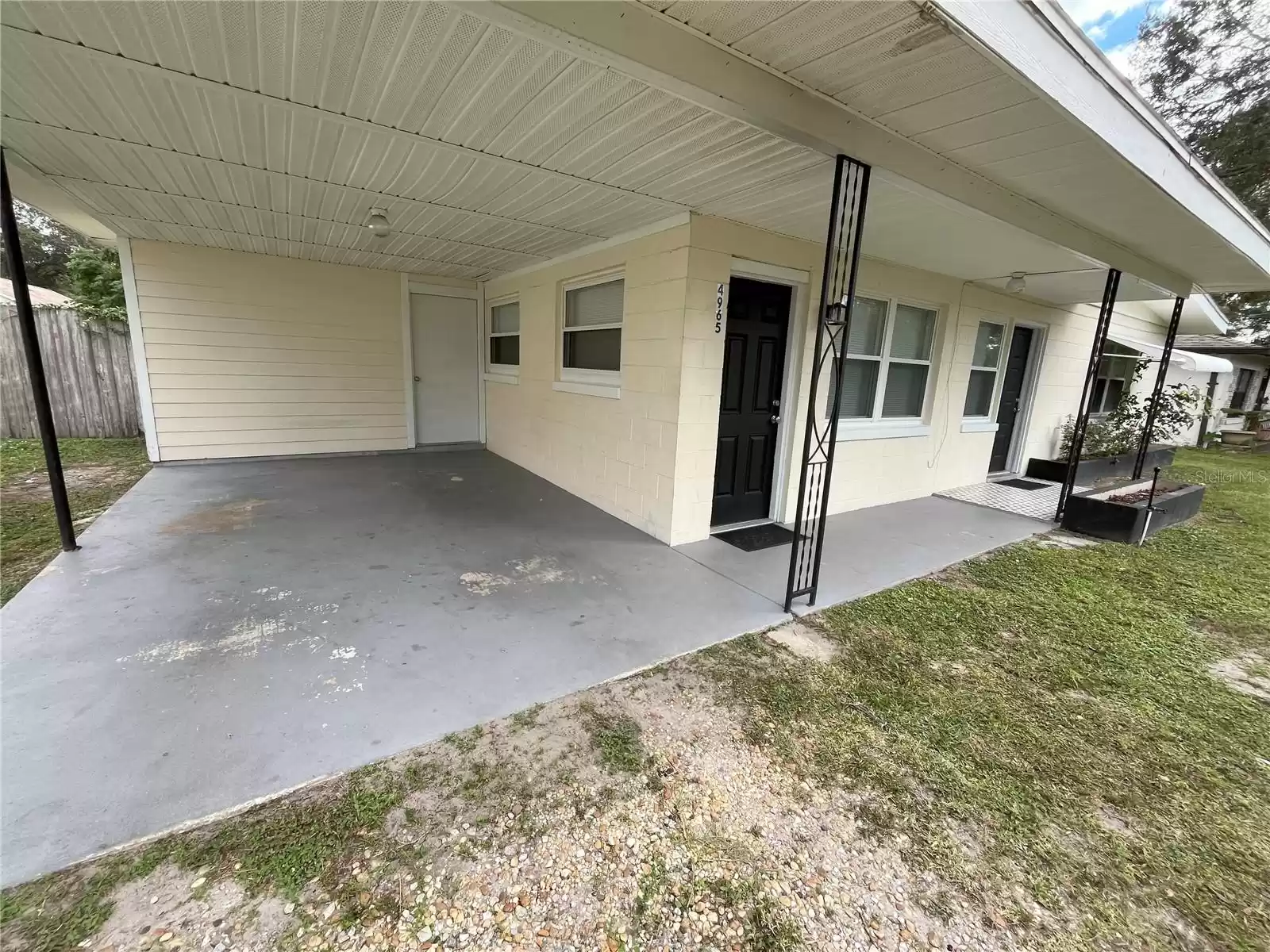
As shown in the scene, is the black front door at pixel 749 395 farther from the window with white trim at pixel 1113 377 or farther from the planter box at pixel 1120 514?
the window with white trim at pixel 1113 377

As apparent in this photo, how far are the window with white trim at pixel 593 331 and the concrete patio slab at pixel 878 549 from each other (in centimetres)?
183

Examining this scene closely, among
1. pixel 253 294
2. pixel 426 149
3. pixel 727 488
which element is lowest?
pixel 727 488

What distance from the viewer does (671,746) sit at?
1.91 meters

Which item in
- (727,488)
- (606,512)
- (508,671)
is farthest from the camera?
(606,512)

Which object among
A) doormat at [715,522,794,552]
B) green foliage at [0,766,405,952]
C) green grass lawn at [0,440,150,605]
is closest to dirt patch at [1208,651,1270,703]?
doormat at [715,522,794,552]

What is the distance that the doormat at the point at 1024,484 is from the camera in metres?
6.51

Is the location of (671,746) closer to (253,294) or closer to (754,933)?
(754,933)

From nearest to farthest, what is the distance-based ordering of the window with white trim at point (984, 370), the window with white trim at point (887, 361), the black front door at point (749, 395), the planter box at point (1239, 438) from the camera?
the black front door at point (749, 395)
the window with white trim at point (887, 361)
the window with white trim at point (984, 370)
the planter box at point (1239, 438)

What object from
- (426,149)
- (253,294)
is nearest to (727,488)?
(426,149)

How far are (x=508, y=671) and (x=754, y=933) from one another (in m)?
1.39

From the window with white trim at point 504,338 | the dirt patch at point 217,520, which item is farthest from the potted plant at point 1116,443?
the dirt patch at point 217,520

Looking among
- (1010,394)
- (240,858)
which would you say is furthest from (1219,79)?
(240,858)

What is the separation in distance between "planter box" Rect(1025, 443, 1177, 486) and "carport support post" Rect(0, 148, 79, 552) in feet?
31.5

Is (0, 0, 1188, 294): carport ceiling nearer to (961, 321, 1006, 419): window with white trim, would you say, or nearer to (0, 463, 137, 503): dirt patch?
(961, 321, 1006, 419): window with white trim
